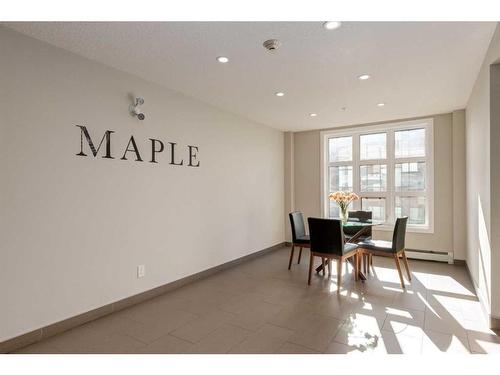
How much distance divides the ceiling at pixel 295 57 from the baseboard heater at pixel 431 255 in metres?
2.45

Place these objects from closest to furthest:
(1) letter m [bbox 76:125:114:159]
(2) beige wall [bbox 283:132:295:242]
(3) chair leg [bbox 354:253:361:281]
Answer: (1) letter m [bbox 76:125:114:159] < (3) chair leg [bbox 354:253:361:281] < (2) beige wall [bbox 283:132:295:242]

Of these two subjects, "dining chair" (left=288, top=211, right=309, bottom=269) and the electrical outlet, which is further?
"dining chair" (left=288, top=211, right=309, bottom=269)

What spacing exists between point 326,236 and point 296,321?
4.11 feet

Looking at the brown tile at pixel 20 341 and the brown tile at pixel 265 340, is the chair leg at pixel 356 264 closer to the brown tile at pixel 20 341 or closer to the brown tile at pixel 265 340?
the brown tile at pixel 265 340

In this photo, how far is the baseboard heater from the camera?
4727 mm

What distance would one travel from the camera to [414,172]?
16.8ft

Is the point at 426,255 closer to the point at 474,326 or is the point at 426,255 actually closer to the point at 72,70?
the point at 474,326

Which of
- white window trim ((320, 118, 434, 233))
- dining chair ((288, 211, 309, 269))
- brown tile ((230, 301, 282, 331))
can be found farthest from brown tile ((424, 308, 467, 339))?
white window trim ((320, 118, 434, 233))

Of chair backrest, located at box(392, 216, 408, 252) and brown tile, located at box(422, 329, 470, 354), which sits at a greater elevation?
chair backrest, located at box(392, 216, 408, 252)

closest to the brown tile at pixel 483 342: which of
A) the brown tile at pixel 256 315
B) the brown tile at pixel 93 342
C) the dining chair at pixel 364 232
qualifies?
the brown tile at pixel 256 315

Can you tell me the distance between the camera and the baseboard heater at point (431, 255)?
4.73 metres

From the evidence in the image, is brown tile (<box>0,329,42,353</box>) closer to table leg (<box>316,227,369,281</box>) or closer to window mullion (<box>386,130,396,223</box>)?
table leg (<box>316,227,369,281</box>)

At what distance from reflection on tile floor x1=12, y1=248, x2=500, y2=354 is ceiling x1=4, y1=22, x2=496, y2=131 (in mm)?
2511

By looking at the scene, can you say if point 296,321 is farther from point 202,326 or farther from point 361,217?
point 361,217
